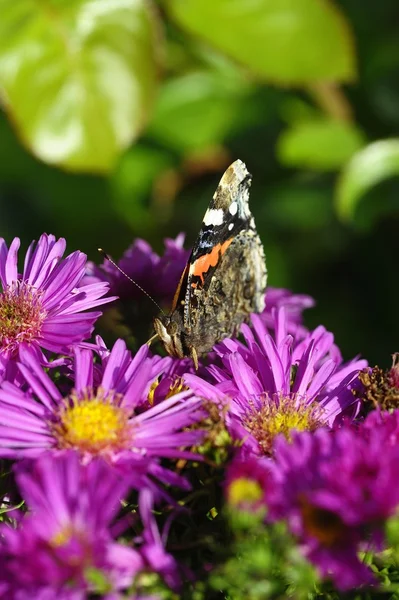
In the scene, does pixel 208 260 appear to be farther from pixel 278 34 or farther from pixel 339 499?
pixel 278 34

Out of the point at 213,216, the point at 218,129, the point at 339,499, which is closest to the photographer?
the point at 339,499

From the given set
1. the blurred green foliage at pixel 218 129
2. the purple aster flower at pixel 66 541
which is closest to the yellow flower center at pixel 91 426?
the purple aster flower at pixel 66 541

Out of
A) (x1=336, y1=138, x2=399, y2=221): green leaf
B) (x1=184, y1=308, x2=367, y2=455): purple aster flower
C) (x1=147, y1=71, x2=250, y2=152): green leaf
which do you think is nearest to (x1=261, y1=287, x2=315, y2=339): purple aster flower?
(x1=184, y1=308, x2=367, y2=455): purple aster flower

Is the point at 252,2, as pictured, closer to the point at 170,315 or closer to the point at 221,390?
the point at 170,315

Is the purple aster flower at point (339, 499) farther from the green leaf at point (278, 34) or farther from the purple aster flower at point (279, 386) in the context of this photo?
the green leaf at point (278, 34)

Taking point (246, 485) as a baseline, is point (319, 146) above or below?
above

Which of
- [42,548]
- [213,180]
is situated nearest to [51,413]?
[42,548]

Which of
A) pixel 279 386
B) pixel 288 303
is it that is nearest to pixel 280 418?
pixel 279 386

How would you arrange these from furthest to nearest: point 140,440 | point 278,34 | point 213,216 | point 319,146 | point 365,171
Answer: point 319,146 < point 365,171 < point 278,34 < point 213,216 < point 140,440
